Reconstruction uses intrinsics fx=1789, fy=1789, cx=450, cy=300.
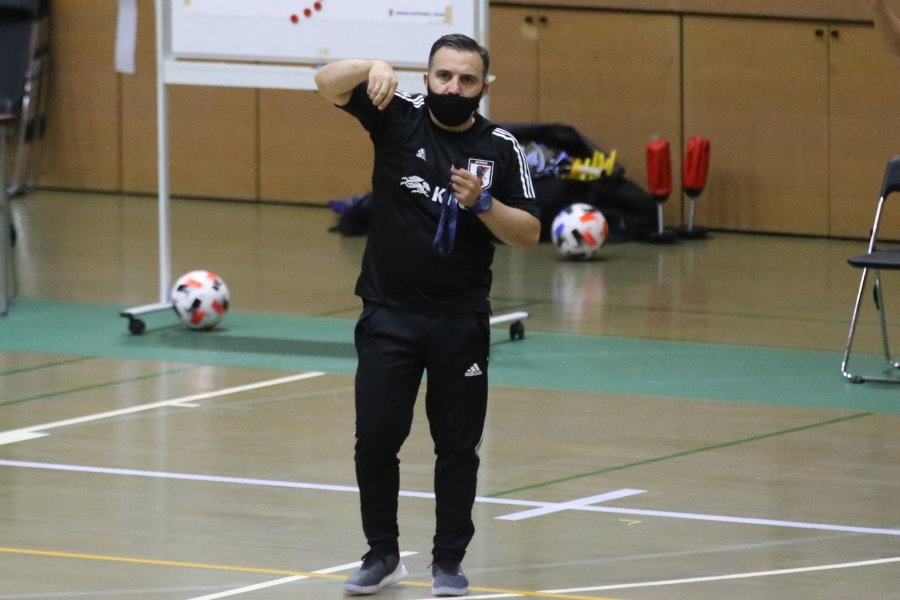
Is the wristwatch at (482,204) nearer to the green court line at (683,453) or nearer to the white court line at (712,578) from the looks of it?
the white court line at (712,578)

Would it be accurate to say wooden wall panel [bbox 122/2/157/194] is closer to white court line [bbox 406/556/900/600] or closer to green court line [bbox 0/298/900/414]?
green court line [bbox 0/298/900/414]

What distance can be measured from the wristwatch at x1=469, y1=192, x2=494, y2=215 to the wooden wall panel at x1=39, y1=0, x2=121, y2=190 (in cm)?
1204

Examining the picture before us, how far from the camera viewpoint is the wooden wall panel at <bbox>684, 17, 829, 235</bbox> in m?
13.9

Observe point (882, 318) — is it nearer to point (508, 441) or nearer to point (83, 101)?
point (508, 441)

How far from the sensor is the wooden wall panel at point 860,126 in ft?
44.4

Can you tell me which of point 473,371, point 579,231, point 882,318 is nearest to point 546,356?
point 882,318

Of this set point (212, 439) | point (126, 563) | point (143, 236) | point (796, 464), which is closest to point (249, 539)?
point (126, 563)

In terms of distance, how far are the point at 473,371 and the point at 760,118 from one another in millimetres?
9160

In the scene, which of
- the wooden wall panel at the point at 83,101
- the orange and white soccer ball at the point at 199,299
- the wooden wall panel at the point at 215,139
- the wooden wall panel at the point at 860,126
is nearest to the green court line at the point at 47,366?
the orange and white soccer ball at the point at 199,299

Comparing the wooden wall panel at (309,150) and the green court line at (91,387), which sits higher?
the wooden wall panel at (309,150)

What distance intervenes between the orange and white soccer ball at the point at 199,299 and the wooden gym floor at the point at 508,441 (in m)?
0.12

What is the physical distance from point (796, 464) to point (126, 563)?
2.84 metres

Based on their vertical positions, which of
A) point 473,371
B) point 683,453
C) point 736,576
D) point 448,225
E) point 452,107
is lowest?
point 736,576

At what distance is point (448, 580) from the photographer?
5.33m
